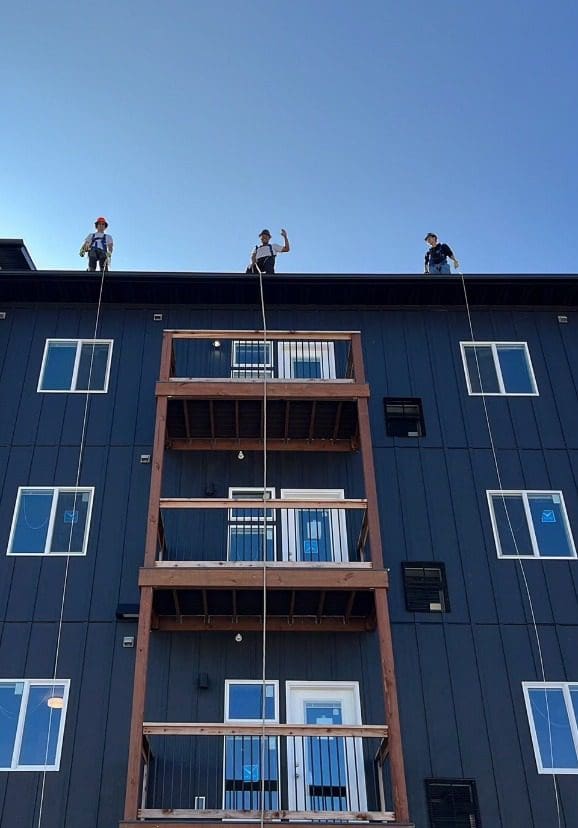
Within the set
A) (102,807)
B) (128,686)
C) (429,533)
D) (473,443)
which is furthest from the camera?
(473,443)

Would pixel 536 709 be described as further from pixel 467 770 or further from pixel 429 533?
pixel 429 533

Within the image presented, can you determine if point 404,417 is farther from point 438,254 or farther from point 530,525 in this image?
point 438,254

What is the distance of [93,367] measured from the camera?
1642 centimetres

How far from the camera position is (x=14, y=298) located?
17.3 m

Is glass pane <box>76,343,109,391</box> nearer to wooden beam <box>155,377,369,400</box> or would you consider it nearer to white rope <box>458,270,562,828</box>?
wooden beam <box>155,377,369,400</box>

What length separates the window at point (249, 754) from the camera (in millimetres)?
12047

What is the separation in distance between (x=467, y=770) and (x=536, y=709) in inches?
56.7

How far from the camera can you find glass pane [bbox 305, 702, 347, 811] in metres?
12.1

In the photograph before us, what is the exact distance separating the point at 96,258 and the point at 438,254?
6942mm

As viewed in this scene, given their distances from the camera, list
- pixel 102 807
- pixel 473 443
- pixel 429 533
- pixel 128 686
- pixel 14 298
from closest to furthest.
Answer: pixel 102 807, pixel 128 686, pixel 429 533, pixel 473 443, pixel 14 298

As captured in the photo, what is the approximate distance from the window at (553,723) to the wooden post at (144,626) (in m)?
5.67

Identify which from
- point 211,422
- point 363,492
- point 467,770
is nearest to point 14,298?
point 211,422

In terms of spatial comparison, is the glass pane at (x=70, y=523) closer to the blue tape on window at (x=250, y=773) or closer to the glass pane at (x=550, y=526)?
the blue tape on window at (x=250, y=773)

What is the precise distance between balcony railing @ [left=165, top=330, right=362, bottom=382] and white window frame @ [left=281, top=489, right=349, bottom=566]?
236 cm
